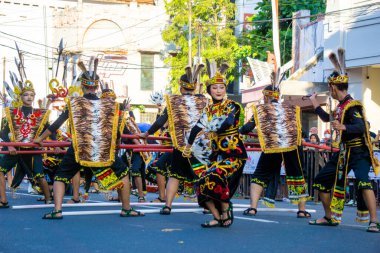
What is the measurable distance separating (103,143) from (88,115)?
405 mm

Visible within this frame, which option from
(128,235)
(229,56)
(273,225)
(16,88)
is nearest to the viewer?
(128,235)

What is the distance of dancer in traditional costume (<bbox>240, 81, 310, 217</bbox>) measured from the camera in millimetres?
10938

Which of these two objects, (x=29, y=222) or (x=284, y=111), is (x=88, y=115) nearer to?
(x=29, y=222)

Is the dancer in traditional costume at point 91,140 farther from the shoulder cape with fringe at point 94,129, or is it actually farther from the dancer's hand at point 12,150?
the dancer's hand at point 12,150

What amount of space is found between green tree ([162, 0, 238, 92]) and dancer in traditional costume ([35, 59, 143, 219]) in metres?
29.4

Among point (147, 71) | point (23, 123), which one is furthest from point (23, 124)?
point (147, 71)

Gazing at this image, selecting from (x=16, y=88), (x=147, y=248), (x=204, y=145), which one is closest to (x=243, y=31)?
(x=16, y=88)

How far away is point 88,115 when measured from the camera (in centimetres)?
1004

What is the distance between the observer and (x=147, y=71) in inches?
1853

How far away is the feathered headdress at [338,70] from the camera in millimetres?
9297

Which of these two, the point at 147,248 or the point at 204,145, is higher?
the point at 204,145

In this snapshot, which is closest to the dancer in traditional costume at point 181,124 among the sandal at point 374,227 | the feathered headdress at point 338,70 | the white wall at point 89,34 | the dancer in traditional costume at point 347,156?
the dancer in traditional costume at point 347,156

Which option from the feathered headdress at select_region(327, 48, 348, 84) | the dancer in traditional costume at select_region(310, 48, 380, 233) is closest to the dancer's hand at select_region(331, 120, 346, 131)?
the dancer in traditional costume at select_region(310, 48, 380, 233)

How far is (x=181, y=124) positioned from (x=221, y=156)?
2.08m
